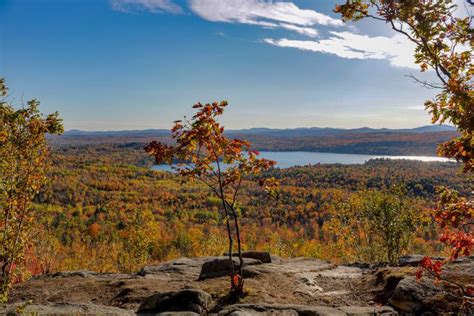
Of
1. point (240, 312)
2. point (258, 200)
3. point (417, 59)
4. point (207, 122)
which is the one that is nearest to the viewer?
point (417, 59)

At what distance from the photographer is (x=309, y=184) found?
174 meters

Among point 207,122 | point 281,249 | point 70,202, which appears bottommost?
point 70,202

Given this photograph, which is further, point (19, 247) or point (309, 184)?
point (309, 184)

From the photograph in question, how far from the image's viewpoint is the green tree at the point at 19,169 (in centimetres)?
1216

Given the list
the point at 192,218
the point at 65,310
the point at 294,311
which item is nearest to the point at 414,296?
the point at 294,311

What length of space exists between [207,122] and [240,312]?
18.0 ft

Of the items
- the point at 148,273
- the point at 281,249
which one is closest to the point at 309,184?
the point at 281,249

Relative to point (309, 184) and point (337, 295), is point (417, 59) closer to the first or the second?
point (337, 295)

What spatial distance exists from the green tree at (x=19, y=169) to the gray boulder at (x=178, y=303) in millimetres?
5017

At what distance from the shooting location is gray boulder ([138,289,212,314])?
10.5 m

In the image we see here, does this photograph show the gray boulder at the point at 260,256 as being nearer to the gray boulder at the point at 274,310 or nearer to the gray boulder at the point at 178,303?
the gray boulder at the point at 178,303

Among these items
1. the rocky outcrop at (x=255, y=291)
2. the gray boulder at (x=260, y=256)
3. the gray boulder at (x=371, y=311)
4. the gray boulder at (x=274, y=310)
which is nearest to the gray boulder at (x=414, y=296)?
the rocky outcrop at (x=255, y=291)

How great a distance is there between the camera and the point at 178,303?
10.6 metres

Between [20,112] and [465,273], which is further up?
[20,112]
